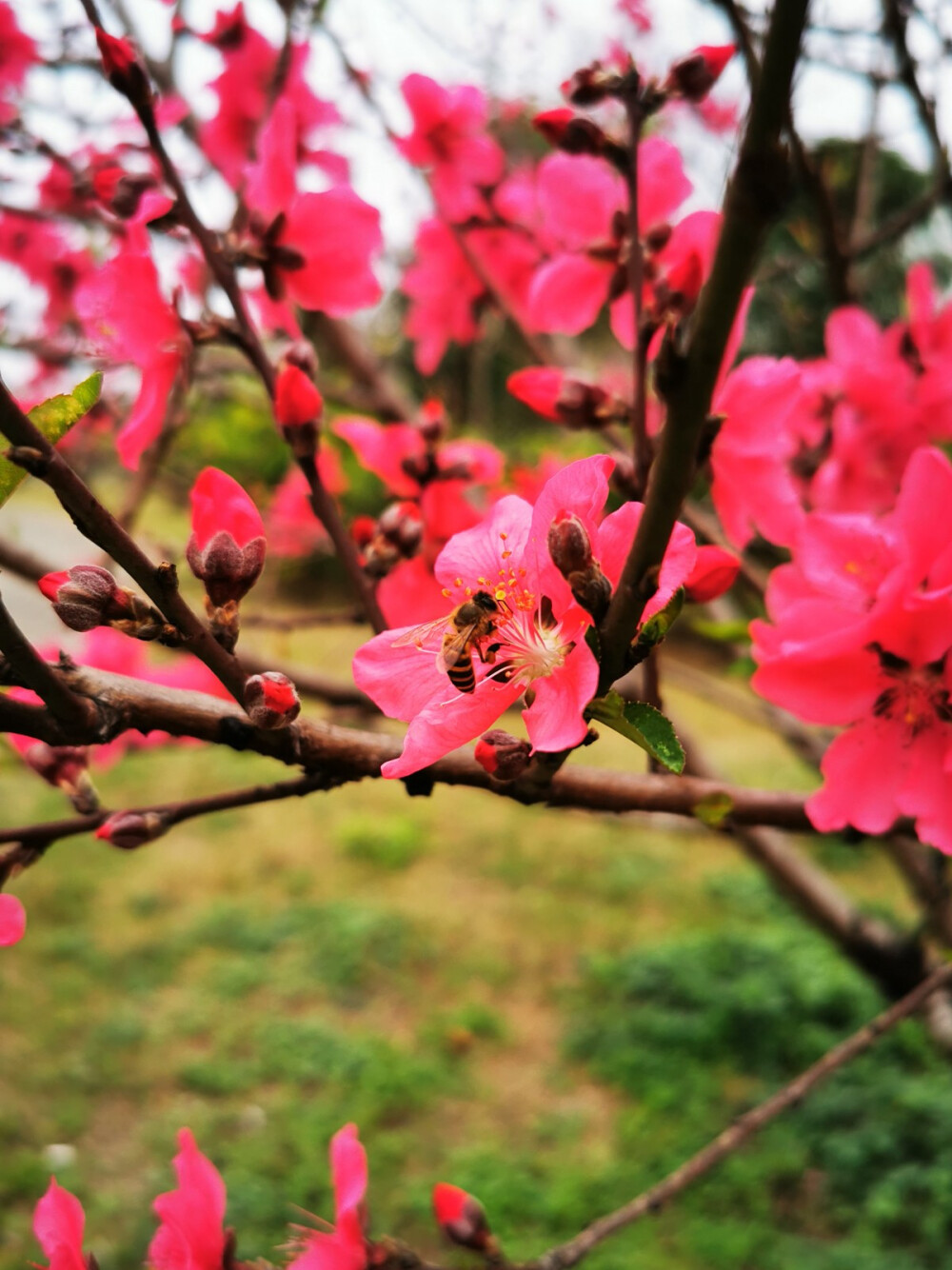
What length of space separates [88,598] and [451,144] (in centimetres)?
132

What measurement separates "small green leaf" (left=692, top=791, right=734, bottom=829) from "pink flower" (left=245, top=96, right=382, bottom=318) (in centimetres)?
58

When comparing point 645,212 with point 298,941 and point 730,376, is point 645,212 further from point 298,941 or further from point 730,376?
point 298,941

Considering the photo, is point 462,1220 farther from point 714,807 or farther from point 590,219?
point 590,219

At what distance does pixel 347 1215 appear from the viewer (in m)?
0.82

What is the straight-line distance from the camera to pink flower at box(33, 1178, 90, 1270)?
2.20ft

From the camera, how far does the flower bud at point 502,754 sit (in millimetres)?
527

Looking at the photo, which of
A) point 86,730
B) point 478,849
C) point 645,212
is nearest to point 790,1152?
point 478,849

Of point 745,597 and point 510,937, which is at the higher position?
point 745,597

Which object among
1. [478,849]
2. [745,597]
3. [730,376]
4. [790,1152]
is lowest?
[478,849]

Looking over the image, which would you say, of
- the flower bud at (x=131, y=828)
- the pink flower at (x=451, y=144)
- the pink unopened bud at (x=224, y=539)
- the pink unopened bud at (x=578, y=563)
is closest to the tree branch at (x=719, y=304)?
the pink unopened bud at (x=578, y=563)

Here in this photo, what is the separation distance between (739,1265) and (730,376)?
8.85 ft

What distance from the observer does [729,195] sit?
334 mm

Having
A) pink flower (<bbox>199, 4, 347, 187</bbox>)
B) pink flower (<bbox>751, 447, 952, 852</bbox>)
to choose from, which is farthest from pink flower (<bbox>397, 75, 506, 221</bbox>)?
pink flower (<bbox>751, 447, 952, 852</bbox>)

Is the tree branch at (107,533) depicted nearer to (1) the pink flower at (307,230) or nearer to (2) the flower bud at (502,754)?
(2) the flower bud at (502,754)
